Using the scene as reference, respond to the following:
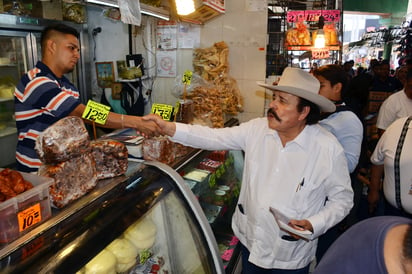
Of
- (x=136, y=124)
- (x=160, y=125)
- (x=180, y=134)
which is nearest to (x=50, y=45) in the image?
(x=136, y=124)

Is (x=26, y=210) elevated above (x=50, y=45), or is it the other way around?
(x=50, y=45)

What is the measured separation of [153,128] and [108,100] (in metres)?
3.09

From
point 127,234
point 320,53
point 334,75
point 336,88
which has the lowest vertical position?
point 127,234

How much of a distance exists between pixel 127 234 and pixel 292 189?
1.07m

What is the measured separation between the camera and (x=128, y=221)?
4.92 ft

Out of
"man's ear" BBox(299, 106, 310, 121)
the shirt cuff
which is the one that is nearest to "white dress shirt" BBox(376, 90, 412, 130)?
"man's ear" BBox(299, 106, 310, 121)

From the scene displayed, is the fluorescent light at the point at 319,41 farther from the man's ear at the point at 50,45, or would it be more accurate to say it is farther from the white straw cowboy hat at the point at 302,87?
the man's ear at the point at 50,45

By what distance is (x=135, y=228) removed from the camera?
6.11 ft

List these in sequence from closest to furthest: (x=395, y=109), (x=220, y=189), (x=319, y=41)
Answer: (x=220, y=189) < (x=395, y=109) < (x=319, y=41)

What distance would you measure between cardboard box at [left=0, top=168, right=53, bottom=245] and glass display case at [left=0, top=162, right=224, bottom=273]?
32 mm

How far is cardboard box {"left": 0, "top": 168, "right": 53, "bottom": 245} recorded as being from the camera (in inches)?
43.4

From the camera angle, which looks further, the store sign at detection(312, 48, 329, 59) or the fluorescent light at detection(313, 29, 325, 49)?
the store sign at detection(312, 48, 329, 59)

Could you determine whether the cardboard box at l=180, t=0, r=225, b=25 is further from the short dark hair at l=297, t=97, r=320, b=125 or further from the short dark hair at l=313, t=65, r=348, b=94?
the short dark hair at l=297, t=97, r=320, b=125

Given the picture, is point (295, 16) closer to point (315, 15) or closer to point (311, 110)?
point (315, 15)
